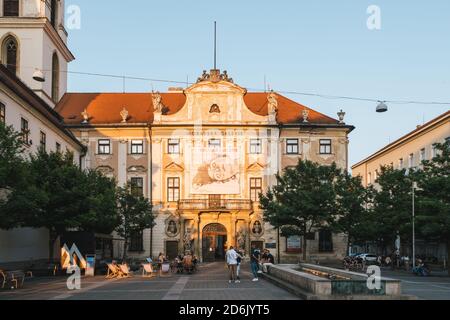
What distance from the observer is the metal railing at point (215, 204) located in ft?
190

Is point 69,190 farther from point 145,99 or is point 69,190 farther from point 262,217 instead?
point 145,99

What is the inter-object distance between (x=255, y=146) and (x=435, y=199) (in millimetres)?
24566

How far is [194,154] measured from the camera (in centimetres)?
5934

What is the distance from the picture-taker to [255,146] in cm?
5956

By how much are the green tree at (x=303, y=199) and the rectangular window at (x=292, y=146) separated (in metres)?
8.40

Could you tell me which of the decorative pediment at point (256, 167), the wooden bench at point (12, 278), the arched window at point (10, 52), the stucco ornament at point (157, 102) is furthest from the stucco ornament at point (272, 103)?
the wooden bench at point (12, 278)

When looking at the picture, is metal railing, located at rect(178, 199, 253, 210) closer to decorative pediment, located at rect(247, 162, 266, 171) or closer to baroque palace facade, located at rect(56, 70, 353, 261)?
baroque palace facade, located at rect(56, 70, 353, 261)

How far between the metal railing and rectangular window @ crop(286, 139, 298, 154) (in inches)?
245

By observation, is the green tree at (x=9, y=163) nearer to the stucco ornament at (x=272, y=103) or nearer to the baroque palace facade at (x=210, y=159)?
the baroque palace facade at (x=210, y=159)

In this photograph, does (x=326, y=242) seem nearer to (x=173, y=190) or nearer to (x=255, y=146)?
(x=255, y=146)

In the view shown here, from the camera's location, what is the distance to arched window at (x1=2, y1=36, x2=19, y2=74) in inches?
2276

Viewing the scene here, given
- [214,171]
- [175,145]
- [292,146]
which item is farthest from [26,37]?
[292,146]
